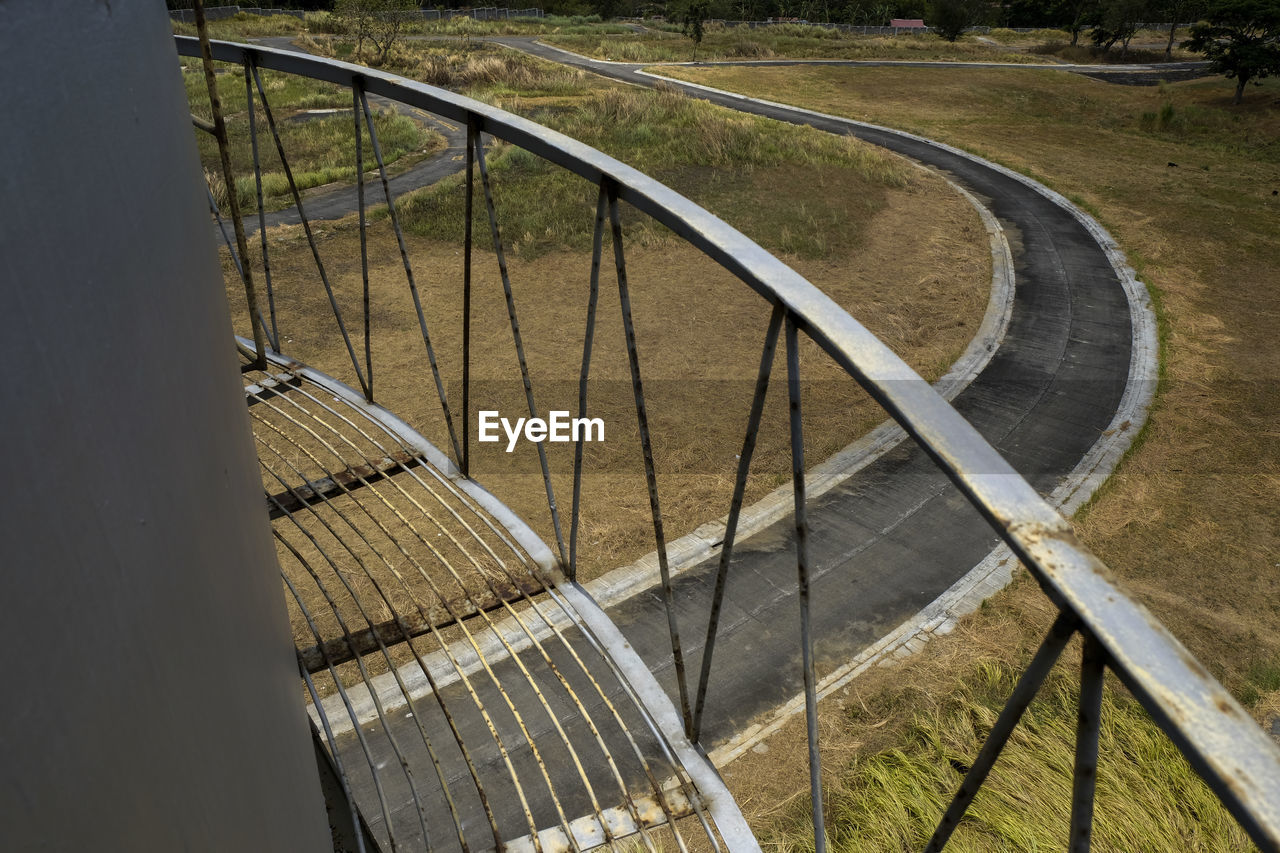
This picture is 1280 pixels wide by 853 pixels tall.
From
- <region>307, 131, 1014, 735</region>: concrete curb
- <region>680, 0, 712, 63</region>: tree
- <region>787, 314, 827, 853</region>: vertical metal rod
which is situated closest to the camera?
<region>787, 314, 827, 853</region>: vertical metal rod

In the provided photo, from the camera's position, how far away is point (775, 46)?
57.0m

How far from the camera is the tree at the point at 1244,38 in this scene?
39656 mm

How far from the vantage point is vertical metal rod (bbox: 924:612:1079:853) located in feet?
6.00

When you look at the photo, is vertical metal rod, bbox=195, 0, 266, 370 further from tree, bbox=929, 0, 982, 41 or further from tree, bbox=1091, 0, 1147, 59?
tree, bbox=929, 0, 982, 41

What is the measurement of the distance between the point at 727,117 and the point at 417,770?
93.5 ft

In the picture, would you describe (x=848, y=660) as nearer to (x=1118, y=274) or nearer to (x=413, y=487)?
(x=413, y=487)

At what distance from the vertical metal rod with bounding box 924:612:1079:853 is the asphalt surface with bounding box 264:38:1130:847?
2.08m

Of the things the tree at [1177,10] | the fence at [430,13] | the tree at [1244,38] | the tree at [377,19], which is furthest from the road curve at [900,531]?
the fence at [430,13]

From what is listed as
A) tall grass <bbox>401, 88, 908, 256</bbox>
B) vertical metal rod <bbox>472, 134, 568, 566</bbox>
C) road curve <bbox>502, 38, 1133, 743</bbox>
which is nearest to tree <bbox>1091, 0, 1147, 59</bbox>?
tall grass <bbox>401, 88, 908, 256</bbox>

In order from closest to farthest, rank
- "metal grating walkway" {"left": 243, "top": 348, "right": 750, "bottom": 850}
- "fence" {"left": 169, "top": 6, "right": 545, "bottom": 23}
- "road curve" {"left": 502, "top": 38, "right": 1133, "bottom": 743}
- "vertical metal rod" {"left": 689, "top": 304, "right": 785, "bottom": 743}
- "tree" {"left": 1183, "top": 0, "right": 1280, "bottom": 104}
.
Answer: "vertical metal rod" {"left": 689, "top": 304, "right": 785, "bottom": 743} → "metal grating walkway" {"left": 243, "top": 348, "right": 750, "bottom": 850} → "road curve" {"left": 502, "top": 38, "right": 1133, "bottom": 743} → "tree" {"left": 1183, "top": 0, "right": 1280, "bottom": 104} → "fence" {"left": 169, "top": 6, "right": 545, "bottom": 23}

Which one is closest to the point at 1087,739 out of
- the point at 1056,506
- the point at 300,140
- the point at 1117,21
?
the point at 1056,506

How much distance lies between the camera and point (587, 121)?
30625mm

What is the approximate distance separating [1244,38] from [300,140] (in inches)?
1691

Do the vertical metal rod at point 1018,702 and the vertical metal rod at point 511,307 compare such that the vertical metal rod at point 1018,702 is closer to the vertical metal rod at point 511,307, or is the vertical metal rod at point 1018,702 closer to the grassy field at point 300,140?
the vertical metal rod at point 511,307
